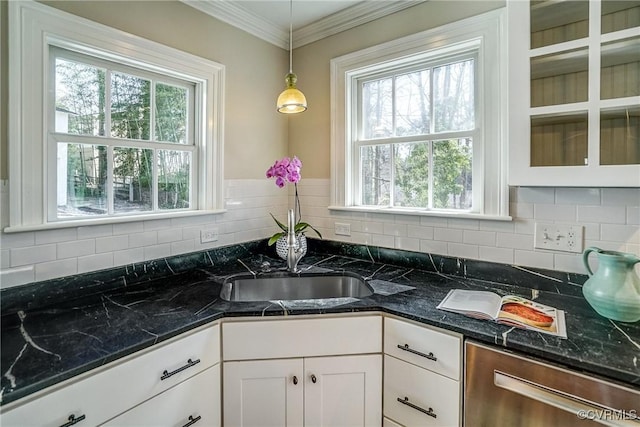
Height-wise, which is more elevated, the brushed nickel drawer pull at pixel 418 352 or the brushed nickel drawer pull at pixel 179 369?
the brushed nickel drawer pull at pixel 418 352

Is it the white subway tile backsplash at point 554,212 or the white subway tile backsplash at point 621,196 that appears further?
the white subway tile backsplash at point 554,212

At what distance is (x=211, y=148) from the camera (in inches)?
78.6

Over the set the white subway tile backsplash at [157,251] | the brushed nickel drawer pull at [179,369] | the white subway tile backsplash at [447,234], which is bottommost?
the brushed nickel drawer pull at [179,369]

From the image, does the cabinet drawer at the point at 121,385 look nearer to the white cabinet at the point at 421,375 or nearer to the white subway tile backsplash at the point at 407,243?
the white cabinet at the point at 421,375

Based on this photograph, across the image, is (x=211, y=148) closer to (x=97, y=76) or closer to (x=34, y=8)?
(x=97, y=76)

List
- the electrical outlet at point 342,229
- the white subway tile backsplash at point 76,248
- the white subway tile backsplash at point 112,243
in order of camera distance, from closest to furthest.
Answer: the white subway tile backsplash at point 76,248 → the white subway tile backsplash at point 112,243 → the electrical outlet at point 342,229

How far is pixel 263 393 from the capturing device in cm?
132

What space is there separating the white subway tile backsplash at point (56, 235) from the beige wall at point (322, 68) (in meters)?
1.43

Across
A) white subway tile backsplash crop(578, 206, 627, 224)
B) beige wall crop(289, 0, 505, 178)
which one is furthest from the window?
white subway tile backsplash crop(578, 206, 627, 224)

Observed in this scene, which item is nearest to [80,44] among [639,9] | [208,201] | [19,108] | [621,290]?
[19,108]

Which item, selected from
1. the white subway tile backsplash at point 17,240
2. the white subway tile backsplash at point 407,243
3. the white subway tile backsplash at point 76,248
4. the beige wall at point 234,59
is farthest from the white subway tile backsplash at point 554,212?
the white subway tile backsplash at point 17,240

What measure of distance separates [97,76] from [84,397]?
141 centimetres

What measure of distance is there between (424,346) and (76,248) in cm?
154

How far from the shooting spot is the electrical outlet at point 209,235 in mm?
1967
